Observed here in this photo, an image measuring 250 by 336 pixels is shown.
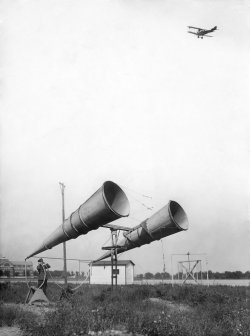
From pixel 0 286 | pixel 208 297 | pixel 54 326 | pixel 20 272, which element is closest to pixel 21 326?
pixel 54 326

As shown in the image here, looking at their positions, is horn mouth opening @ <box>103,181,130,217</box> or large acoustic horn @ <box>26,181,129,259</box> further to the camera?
horn mouth opening @ <box>103,181,130,217</box>

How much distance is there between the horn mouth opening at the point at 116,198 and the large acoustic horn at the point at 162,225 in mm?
1980

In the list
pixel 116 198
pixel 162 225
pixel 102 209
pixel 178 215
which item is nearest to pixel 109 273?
pixel 162 225

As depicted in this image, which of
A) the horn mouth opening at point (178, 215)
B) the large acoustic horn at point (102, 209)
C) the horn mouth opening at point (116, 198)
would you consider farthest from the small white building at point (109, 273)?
the horn mouth opening at point (116, 198)

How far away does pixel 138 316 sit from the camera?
684cm

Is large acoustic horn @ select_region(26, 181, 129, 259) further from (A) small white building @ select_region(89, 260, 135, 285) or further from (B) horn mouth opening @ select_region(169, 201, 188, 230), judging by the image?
(A) small white building @ select_region(89, 260, 135, 285)

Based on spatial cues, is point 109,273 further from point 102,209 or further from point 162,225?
point 102,209

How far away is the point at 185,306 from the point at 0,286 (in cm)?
926

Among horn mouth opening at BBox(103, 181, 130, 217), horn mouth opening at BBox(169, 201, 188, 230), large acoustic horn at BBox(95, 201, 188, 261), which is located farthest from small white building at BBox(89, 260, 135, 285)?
horn mouth opening at BBox(103, 181, 130, 217)

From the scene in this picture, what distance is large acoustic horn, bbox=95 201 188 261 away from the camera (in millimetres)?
8555

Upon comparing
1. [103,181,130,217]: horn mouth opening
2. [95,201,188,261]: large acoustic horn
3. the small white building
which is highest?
[103,181,130,217]: horn mouth opening

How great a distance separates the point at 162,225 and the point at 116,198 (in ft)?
7.90

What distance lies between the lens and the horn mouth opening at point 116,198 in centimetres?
669

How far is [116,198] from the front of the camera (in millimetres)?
6941
